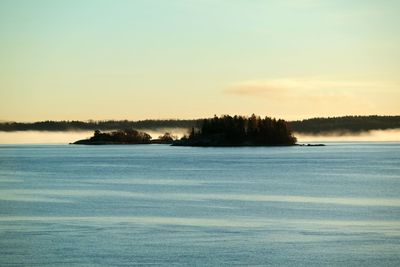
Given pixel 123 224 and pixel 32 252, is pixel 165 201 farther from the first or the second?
pixel 32 252

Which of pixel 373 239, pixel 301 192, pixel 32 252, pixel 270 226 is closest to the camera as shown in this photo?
pixel 32 252

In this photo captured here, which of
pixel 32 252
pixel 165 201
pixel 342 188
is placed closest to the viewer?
pixel 32 252

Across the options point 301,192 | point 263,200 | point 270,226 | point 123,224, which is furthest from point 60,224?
point 301,192

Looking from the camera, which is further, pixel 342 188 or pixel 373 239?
pixel 342 188

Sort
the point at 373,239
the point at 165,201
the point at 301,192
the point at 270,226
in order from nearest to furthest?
the point at 373,239 → the point at 270,226 → the point at 165,201 → the point at 301,192

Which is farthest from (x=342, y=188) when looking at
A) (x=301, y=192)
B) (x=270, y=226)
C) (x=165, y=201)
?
(x=270, y=226)

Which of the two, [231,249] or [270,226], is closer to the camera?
[231,249]

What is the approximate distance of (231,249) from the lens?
28938 millimetres

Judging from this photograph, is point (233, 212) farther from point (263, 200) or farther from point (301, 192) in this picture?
point (301, 192)

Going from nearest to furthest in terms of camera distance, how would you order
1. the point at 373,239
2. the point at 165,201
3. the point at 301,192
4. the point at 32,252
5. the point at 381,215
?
the point at 32,252 < the point at 373,239 < the point at 381,215 < the point at 165,201 < the point at 301,192

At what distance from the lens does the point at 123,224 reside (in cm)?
3684

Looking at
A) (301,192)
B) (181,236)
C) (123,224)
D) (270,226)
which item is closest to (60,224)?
(123,224)

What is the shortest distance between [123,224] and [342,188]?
99.8ft

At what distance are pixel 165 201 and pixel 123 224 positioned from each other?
13361 millimetres
